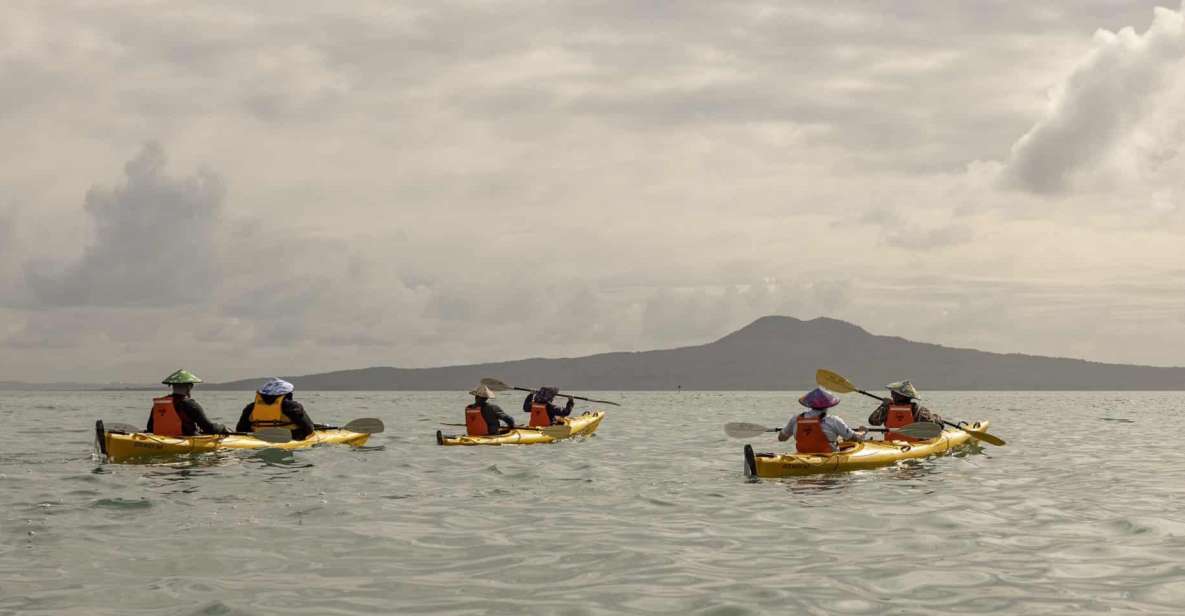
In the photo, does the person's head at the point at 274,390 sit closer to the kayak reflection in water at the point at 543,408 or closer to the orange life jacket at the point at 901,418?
the kayak reflection in water at the point at 543,408

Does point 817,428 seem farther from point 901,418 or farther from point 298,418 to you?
point 298,418

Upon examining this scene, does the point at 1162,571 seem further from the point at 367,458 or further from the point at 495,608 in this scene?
the point at 367,458

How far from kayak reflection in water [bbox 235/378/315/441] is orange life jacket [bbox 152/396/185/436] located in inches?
47.4

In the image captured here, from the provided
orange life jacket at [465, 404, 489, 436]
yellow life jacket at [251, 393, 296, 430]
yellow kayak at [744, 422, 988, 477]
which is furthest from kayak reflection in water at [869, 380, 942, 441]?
yellow life jacket at [251, 393, 296, 430]

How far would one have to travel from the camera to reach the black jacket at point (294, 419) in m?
22.2

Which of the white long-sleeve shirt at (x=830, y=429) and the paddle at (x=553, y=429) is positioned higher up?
the white long-sleeve shirt at (x=830, y=429)

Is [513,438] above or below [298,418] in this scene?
below

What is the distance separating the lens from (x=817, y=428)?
61.1ft

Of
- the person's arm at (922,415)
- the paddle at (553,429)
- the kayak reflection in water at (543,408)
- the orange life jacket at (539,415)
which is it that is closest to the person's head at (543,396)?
the kayak reflection in water at (543,408)

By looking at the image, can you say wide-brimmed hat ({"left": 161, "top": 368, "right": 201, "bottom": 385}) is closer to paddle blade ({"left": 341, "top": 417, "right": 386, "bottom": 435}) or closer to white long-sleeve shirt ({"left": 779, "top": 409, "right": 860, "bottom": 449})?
paddle blade ({"left": 341, "top": 417, "right": 386, "bottom": 435})

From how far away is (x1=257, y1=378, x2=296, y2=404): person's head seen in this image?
22234 mm

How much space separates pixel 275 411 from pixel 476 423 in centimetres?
520

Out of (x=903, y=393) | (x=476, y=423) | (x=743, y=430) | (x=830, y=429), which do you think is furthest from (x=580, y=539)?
(x=476, y=423)

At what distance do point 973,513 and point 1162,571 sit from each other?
4111 mm
